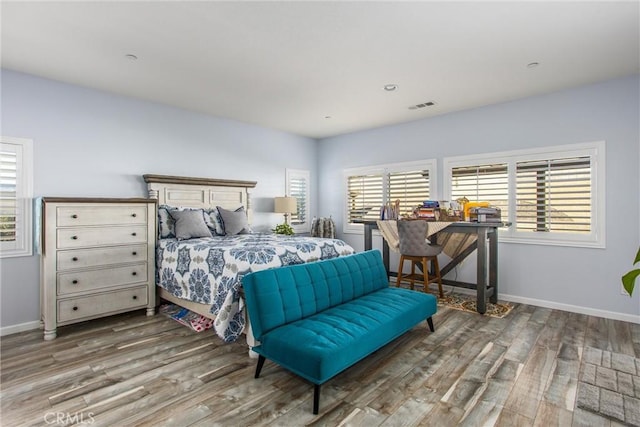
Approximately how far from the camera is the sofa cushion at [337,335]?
6.61 feet

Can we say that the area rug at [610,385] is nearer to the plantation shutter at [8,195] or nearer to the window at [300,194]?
the window at [300,194]

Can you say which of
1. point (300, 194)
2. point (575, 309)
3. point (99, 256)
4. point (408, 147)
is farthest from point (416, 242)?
point (99, 256)

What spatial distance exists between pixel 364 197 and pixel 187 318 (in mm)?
3510

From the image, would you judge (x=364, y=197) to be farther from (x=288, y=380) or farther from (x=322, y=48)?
(x=288, y=380)

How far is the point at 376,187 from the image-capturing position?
5.75 metres

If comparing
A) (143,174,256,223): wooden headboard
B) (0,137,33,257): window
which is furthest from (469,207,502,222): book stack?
(0,137,33,257): window

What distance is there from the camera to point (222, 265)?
2938 mm

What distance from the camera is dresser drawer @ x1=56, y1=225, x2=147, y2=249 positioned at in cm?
324

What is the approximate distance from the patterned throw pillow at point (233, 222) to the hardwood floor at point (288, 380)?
141 cm

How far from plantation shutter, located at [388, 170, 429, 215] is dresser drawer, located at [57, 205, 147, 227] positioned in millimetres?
3661

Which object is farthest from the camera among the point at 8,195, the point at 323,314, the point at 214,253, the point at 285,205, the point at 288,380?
the point at 285,205

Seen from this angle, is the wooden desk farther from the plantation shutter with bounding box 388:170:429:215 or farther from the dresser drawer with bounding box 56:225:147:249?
the dresser drawer with bounding box 56:225:147:249

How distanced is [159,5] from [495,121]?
13.3ft

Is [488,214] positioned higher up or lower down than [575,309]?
higher up
